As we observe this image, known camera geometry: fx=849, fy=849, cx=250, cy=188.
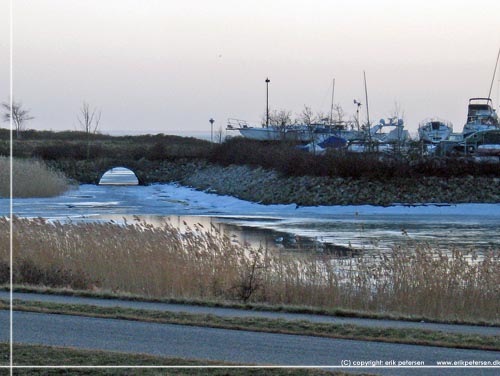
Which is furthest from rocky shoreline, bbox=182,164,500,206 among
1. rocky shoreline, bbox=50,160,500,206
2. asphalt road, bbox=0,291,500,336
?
asphalt road, bbox=0,291,500,336

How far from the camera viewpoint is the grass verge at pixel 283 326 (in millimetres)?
10859

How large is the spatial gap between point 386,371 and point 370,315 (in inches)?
166

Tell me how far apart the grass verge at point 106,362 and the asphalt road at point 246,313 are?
3.59 metres

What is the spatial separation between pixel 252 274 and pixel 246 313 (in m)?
2.60

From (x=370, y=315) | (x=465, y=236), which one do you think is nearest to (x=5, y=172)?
(x=465, y=236)

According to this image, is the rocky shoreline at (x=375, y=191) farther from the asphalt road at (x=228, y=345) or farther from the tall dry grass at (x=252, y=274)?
the asphalt road at (x=228, y=345)

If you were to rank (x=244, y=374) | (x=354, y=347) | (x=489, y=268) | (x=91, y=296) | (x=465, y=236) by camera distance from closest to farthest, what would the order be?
(x=244, y=374), (x=354, y=347), (x=91, y=296), (x=489, y=268), (x=465, y=236)

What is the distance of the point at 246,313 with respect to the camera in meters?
13.4

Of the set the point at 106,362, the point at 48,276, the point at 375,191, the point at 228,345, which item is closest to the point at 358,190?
the point at 375,191

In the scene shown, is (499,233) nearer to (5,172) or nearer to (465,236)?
(465,236)

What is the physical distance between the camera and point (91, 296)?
1494cm

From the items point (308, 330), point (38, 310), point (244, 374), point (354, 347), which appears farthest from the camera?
point (38, 310)

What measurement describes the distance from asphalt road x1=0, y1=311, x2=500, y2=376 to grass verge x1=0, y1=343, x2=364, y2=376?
44cm

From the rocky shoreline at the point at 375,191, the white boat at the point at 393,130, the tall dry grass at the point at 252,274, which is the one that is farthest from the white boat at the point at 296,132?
the tall dry grass at the point at 252,274
